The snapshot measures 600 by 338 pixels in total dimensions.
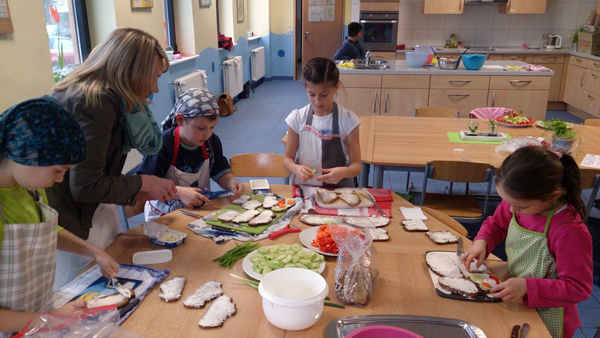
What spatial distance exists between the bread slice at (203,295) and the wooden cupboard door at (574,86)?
6.65 meters

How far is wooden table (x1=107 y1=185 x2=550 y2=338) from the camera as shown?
112 cm

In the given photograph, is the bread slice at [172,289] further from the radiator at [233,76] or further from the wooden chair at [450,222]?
the radiator at [233,76]

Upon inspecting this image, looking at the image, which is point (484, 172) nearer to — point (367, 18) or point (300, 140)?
point (300, 140)

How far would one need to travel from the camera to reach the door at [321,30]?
8.84 meters

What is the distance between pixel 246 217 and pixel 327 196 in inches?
14.3

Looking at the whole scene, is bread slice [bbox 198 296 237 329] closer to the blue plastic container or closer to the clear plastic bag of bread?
the clear plastic bag of bread

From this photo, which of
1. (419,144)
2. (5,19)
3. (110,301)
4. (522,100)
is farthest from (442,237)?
(522,100)

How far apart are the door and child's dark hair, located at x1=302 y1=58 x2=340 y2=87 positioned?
6967 mm

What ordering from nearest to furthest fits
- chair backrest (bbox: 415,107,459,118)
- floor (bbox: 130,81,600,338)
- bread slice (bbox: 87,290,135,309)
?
bread slice (bbox: 87,290,135,309)
floor (bbox: 130,81,600,338)
chair backrest (bbox: 415,107,459,118)

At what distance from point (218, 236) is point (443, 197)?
1.78m

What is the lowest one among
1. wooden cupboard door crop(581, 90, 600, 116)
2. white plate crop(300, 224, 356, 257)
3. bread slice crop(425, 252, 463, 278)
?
wooden cupboard door crop(581, 90, 600, 116)

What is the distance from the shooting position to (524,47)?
701 centimetres

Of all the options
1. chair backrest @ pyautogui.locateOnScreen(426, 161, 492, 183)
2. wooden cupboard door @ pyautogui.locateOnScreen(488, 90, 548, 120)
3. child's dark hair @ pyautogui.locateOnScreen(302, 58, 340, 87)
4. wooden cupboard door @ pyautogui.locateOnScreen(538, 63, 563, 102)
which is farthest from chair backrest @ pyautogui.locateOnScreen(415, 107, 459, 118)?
wooden cupboard door @ pyautogui.locateOnScreen(538, 63, 563, 102)

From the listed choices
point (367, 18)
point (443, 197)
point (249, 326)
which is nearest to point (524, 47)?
point (367, 18)
